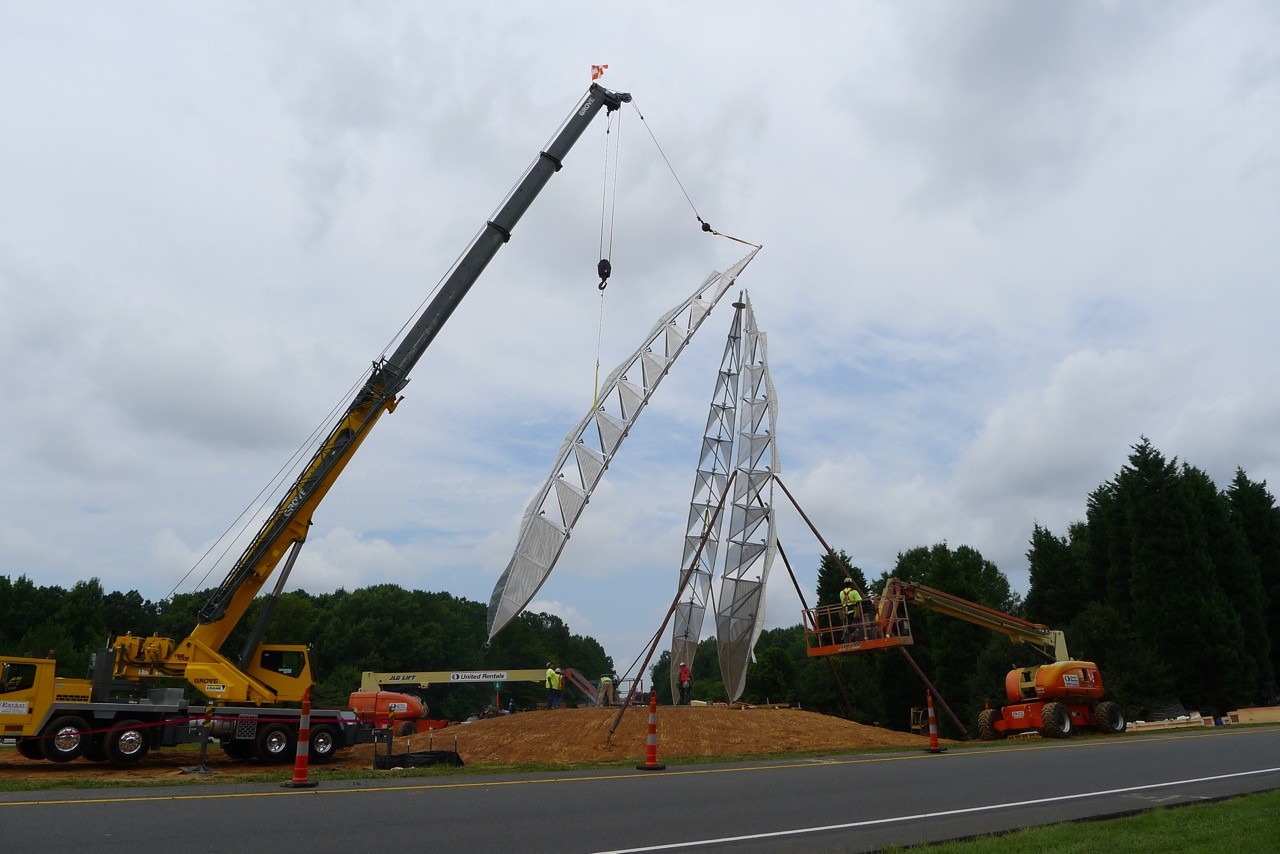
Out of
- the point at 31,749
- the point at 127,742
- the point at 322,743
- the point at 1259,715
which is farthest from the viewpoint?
the point at 1259,715

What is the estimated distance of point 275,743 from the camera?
745 inches

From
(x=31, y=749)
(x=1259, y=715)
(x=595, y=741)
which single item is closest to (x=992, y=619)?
(x=1259, y=715)

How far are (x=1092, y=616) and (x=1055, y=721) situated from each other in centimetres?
2088

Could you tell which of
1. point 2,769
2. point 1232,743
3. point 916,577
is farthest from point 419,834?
point 916,577

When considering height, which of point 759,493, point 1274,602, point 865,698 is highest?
point 759,493

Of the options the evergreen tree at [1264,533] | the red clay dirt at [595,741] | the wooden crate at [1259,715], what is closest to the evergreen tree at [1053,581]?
the evergreen tree at [1264,533]

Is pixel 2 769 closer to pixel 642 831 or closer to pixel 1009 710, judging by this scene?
pixel 642 831

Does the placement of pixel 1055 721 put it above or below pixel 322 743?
below

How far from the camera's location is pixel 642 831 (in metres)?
8.50

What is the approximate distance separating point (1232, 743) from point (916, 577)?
4922 cm

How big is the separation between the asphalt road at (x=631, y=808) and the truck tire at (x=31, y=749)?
8.14 m

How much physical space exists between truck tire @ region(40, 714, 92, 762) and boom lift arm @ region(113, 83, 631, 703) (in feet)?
6.13

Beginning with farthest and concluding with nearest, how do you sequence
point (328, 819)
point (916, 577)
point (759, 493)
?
point (916, 577), point (759, 493), point (328, 819)

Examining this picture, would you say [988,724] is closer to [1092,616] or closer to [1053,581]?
[1092,616]
